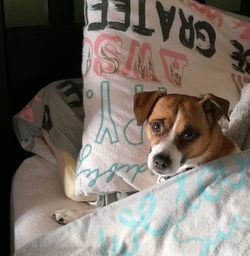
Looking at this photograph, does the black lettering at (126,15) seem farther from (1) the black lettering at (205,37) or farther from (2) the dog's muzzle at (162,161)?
(2) the dog's muzzle at (162,161)

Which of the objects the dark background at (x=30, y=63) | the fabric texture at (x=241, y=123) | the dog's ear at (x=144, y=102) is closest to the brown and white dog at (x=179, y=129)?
the dog's ear at (x=144, y=102)

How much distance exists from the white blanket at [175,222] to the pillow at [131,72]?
0.13 meters

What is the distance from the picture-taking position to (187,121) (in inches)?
41.1

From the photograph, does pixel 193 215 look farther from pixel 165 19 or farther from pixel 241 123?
pixel 165 19

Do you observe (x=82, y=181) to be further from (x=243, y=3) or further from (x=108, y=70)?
(x=243, y=3)

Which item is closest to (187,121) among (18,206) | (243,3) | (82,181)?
(82,181)

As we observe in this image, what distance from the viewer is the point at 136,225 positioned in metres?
0.99

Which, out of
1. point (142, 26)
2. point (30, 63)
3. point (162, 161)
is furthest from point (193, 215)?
point (30, 63)

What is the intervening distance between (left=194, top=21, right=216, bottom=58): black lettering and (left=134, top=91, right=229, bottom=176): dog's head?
29cm

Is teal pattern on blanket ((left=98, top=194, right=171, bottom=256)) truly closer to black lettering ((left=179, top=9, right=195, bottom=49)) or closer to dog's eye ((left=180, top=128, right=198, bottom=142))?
dog's eye ((left=180, top=128, right=198, bottom=142))

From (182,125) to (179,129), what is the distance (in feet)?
0.04

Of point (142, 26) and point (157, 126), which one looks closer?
point (157, 126)

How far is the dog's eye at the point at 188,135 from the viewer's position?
104 cm

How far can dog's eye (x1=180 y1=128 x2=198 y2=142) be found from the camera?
1043mm
